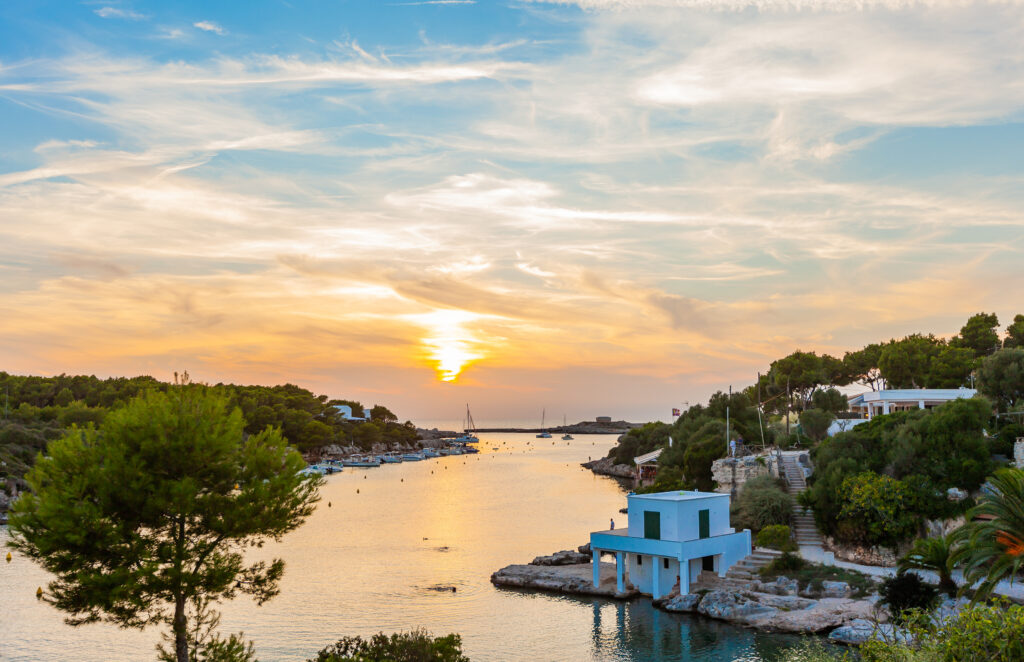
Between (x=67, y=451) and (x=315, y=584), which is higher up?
(x=67, y=451)

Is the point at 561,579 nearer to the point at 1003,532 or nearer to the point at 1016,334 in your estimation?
the point at 1003,532

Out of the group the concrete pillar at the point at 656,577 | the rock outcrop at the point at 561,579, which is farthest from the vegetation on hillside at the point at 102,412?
the concrete pillar at the point at 656,577

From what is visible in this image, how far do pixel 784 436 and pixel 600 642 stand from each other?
42325 mm

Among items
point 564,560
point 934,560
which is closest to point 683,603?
point 934,560

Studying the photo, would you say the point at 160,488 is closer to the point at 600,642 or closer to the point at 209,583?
the point at 209,583

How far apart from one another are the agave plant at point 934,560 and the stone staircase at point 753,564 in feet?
21.3

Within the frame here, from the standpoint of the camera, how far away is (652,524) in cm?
3938

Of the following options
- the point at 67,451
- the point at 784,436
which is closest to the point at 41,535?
the point at 67,451

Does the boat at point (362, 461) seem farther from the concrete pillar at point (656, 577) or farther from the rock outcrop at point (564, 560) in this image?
the concrete pillar at point (656, 577)

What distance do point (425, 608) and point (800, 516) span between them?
2286cm

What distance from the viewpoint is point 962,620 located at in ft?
42.1

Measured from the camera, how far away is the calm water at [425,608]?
3247 cm

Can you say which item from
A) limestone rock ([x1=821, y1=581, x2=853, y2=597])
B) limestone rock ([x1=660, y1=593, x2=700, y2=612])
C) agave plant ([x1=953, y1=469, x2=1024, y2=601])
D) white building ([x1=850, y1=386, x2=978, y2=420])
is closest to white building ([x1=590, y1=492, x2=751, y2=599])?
limestone rock ([x1=660, y1=593, x2=700, y2=612])

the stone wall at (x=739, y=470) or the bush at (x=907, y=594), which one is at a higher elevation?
the stone wall at (x=739, y=470)
